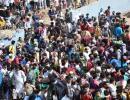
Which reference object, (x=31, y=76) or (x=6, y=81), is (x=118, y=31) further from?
(x=6, y=81)

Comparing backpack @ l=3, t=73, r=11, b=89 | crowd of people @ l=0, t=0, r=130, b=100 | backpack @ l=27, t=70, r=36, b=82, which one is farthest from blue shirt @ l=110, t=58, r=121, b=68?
backpack @ l=3, t=73, r=11, b=89

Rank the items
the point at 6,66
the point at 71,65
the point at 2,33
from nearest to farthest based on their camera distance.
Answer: the point at 71,65 < the point at 6,66 < the point at 2,33

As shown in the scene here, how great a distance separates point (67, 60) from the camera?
2175cm

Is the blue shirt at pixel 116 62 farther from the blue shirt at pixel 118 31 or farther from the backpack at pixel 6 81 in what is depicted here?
the blue shirt at pixel 118 31

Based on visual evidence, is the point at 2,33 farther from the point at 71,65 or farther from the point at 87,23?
the point at 71,65

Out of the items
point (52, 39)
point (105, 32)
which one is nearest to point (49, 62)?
point (52, 39)

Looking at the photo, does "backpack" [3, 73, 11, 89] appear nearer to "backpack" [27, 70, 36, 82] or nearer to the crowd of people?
the crowd of people

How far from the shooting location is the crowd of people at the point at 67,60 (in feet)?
62.3

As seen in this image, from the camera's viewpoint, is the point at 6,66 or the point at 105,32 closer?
the point at 6,66

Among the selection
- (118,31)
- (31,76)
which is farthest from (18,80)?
(118,31)

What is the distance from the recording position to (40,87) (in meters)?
19.6

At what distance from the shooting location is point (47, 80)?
20.0 meters

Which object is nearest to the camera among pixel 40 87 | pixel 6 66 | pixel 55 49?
pixel 40 87

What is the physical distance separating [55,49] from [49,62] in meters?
2.72
